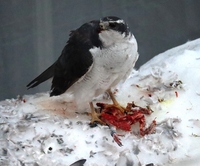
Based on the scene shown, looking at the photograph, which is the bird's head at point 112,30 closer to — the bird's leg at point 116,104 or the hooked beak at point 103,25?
the hooked beak at point 103,25

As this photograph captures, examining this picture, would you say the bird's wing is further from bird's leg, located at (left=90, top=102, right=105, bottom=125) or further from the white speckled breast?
bird's leg, located at (left=90, top=102, right=105, bottom=125)

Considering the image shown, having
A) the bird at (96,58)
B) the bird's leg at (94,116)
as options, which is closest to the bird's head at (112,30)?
the bird at (96,58)

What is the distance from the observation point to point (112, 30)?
156 centimetres

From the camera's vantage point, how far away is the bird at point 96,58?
5.18ft

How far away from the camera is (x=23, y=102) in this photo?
1.96 m

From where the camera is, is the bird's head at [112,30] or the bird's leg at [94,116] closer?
the bird's head at [112,30]

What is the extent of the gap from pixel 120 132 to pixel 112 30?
1.20ft

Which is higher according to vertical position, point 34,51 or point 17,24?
point 17,24

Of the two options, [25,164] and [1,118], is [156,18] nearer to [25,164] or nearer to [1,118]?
[1,118]

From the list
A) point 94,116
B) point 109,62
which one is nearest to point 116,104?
point 94,116

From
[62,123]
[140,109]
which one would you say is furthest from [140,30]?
[62,123]

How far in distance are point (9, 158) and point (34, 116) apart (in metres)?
0.28

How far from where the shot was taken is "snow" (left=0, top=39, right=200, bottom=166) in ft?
5.07

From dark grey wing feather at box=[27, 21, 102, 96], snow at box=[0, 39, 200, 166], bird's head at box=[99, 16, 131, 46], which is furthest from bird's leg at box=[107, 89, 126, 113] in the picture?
bird's head at box=[99, 16, 131, 46]
